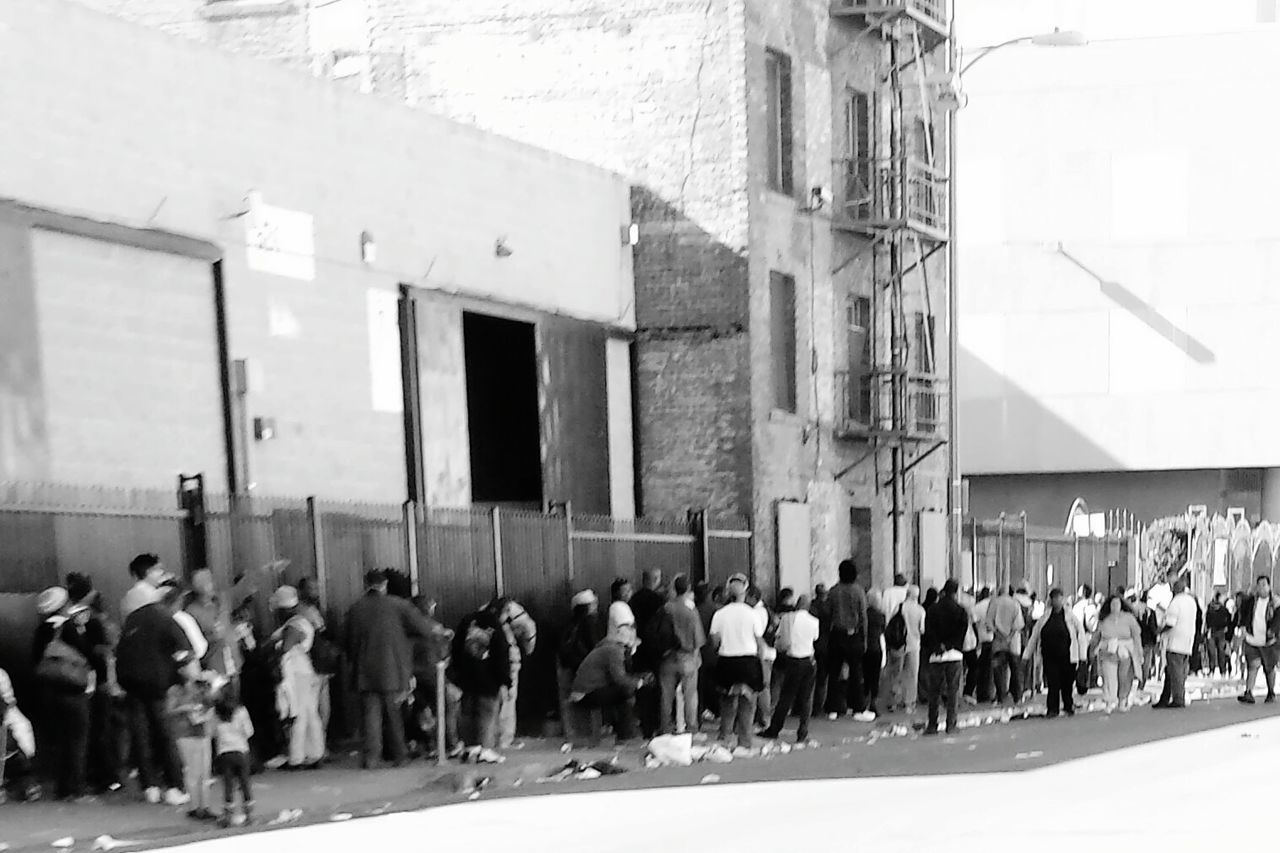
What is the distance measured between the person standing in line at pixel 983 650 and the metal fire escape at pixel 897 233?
525cm

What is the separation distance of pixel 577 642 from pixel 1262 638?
10.3 metres

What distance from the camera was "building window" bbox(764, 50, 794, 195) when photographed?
1167 inches

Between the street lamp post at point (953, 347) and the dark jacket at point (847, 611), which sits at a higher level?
the street lamp post at point (953, 347)

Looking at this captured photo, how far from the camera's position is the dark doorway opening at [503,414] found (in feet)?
86.4

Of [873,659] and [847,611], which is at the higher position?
[847,611]

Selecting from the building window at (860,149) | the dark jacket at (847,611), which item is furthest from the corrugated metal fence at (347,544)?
the building window at (860,149)

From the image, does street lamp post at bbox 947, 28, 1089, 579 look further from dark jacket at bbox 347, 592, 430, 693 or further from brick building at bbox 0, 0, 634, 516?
dark jacket at bbox 347, 592, 430, 693

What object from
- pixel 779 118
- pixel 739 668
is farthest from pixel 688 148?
pixel 739 668

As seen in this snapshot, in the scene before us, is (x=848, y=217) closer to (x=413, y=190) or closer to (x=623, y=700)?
(x=413, y=190)

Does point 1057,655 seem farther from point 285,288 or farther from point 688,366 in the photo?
point 285,288

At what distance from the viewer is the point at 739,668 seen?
20141mm

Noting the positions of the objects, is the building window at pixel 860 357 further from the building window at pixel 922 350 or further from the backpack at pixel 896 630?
the backpack at pixel 896 630

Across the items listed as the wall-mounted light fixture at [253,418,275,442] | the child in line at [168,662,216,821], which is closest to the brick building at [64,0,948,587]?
the wall-mounted light fixture at [253,418,275,442]

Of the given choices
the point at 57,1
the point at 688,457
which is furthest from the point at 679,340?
the point at 57,1
